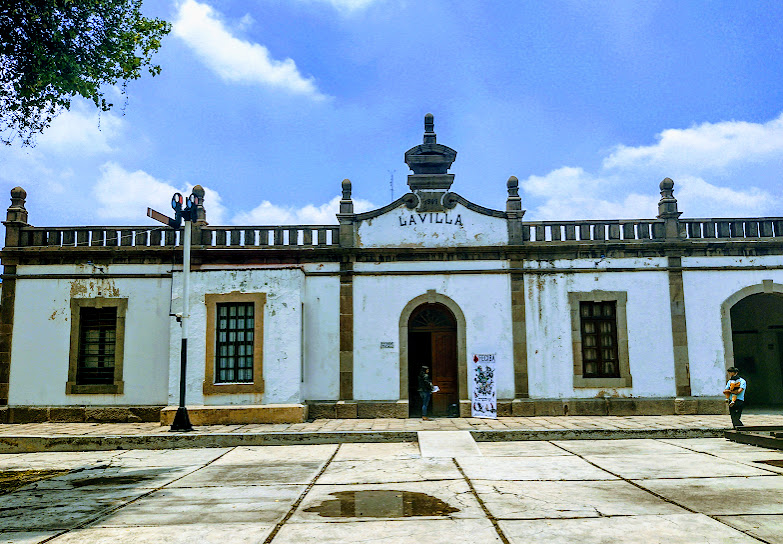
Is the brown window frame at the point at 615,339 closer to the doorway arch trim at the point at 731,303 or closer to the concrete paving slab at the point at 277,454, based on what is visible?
the doorway arch trim at the point at 731,303

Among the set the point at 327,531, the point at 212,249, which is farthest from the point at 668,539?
the point at 212,249

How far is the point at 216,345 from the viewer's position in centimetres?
1547

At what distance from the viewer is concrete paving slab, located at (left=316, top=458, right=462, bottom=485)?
345 inches

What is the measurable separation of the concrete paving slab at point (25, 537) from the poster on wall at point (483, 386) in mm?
11005

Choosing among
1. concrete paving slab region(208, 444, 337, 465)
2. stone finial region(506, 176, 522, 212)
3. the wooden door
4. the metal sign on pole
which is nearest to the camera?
concrete paving slab region(208, 444, 337, 465)

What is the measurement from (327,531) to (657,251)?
13229mm

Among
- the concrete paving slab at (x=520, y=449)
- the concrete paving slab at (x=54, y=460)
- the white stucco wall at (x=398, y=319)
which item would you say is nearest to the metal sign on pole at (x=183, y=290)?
the concrete paving slab at (x=54, y=460)

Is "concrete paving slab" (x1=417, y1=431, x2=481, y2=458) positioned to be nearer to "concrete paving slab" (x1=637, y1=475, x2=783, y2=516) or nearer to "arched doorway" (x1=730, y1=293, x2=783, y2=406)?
"concrete paving slab" (x1=637, y1=475, x2=783, y2=516)

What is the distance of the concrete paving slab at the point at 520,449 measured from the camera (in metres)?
10.9

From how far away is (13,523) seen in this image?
6621mm

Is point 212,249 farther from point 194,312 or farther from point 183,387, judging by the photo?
point 183,387

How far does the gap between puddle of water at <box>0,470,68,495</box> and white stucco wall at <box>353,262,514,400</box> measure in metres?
7.49

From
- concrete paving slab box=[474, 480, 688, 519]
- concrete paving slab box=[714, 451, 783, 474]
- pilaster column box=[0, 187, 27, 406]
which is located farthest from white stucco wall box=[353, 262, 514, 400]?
pilaster column box=[0, 187, 27, 406]

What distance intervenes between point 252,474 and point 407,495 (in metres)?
2.82
